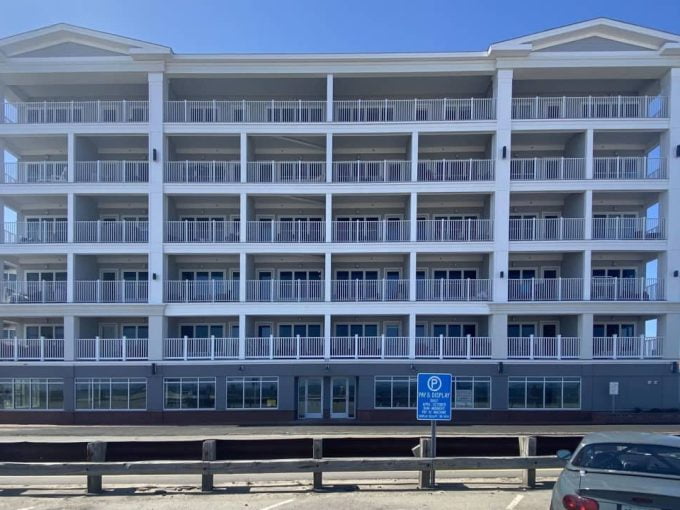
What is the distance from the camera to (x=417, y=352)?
894 inches

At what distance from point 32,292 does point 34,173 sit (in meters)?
5.95

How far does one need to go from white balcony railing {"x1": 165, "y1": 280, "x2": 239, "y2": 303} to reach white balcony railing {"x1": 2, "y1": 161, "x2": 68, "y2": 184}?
7568mm

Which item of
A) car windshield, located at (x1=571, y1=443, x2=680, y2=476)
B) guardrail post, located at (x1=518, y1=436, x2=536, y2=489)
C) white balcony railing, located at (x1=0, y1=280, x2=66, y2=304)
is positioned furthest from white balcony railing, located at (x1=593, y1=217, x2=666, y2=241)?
white balcony railing, located at (x1=0, y1=280, x2=66, y2=304)

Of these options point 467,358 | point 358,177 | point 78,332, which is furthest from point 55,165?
point 467,358

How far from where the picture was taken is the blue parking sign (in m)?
8.30

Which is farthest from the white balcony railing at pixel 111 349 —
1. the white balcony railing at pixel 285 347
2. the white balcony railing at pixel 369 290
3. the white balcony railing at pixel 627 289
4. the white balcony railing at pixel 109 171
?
the white balcony railing at pixel 627 289

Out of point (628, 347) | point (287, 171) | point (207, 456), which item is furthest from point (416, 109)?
point (207, 456)

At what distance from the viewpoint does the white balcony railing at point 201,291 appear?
23.0m

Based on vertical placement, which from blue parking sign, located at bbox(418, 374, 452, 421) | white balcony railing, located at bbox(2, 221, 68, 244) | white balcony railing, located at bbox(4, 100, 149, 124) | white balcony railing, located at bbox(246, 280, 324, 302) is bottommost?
blue parking sign, located at bbox(418, 374, 452, 421)

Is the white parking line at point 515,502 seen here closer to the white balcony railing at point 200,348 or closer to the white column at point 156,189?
the white balcony railing at point 200,348

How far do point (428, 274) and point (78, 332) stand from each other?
17.4 m

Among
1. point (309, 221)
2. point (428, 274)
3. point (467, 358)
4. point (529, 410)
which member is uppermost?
point (309, 221)

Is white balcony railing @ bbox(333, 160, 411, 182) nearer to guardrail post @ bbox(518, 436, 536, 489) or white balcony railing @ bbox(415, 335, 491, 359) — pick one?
white balcony railing @ bbox(415, 335, 491, 359)

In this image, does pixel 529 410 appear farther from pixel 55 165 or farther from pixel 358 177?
pixel 55 165
